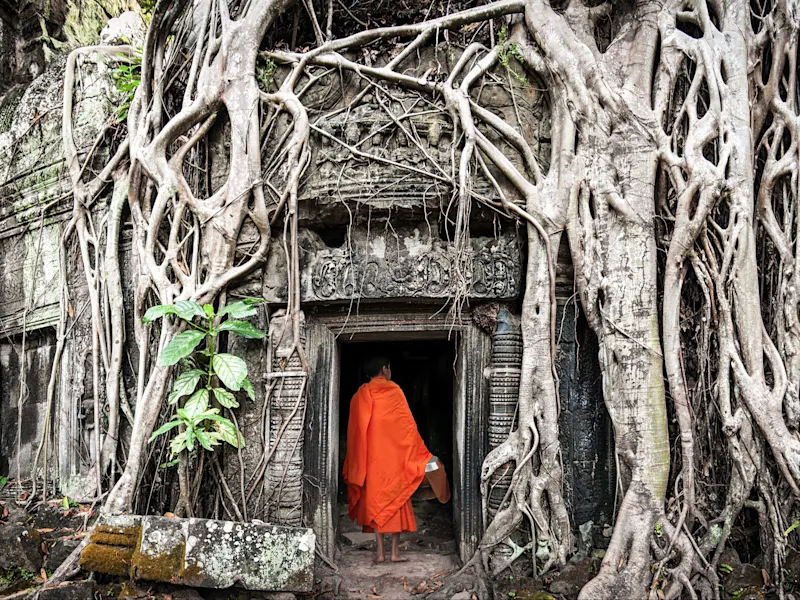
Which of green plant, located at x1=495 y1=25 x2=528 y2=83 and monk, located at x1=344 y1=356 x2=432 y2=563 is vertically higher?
green plant, located at x1=495 y1=25 x2=528 y2=83

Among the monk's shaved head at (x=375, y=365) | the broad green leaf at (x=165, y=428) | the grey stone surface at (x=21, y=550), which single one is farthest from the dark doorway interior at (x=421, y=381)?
the grey stone surface at (x=21, y=550)

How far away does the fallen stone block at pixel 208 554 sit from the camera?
3.01 meters

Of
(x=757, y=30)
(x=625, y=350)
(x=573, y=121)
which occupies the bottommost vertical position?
(x=625, y=350)

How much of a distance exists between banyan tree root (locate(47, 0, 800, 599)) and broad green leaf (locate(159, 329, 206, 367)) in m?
0.19

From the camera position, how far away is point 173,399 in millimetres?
3525

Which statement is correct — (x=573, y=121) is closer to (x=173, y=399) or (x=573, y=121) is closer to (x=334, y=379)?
(x=334, y=379)

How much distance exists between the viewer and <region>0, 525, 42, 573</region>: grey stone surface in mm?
3422

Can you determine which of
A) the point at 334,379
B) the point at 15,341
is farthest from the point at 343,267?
the point at 15,341

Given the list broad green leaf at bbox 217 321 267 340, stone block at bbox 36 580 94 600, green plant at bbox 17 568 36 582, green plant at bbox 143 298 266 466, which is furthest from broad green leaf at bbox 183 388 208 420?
green plant at bbox 17 568 36 582

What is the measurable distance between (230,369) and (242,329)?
0.76 ft

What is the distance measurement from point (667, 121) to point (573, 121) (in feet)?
1.81

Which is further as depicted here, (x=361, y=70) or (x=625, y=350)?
(x=361, y=70)

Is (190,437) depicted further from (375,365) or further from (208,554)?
(375,365)

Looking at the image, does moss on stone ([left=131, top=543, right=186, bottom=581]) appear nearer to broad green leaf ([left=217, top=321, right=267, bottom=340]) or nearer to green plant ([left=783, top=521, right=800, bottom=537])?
broad green leaf ([left=217, top=321, right=267, bottom=340])
